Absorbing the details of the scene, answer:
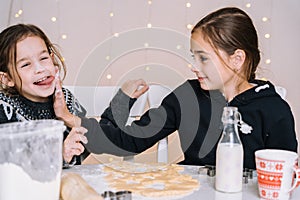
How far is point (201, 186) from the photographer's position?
875 millimetres

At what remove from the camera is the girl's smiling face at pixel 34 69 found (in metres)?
1.31

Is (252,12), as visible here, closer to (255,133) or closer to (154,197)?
(255,133)

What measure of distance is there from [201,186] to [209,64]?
0.46 meters

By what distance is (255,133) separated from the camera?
123 centimetres

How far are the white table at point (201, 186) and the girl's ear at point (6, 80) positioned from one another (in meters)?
0.46

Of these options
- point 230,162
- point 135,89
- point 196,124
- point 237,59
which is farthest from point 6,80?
point 230,162

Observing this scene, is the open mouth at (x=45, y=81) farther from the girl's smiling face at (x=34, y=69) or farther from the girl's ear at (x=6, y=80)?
the girl's ear at (x=6, y=80)

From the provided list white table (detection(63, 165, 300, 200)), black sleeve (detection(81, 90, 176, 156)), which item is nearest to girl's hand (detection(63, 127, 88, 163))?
white table (detection(63, 165, 300, 200))

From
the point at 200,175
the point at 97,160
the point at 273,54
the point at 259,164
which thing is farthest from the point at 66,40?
the point at 259,164

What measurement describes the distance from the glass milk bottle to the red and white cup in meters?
0.04

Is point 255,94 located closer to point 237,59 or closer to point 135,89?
point 237,59

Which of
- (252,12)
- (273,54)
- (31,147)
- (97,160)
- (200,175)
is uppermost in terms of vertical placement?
(252,12)

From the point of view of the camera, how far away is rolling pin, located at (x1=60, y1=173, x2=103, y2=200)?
2.26 feet

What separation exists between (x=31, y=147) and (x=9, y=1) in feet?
4.95
